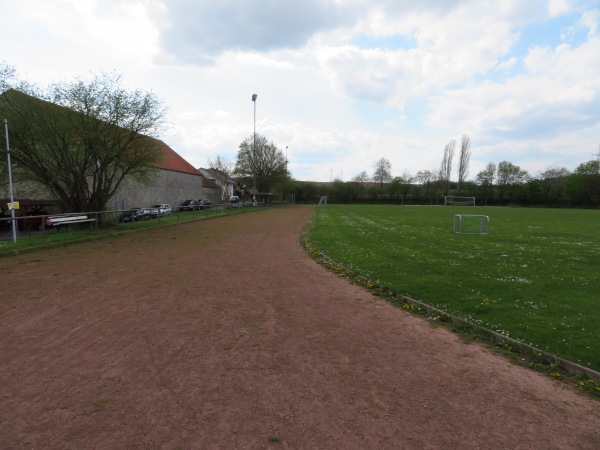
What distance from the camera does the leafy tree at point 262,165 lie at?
6009cm

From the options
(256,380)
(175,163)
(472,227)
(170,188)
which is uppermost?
(175,163)

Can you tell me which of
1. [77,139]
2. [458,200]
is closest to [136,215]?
[77,139]

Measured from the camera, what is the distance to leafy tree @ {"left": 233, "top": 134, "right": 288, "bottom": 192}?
60094mm

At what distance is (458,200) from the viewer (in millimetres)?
81938

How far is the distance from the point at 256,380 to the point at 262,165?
5994 cm

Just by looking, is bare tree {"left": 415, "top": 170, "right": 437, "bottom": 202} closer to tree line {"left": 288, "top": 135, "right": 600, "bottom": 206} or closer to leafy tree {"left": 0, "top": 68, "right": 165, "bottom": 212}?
tree line {"left": 288, "top": 135, "right": 600, "bottom": 206}

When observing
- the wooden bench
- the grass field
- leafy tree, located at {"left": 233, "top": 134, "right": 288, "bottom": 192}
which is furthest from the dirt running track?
leafy tree, located at {"left": 233, "top": 134, "right": 288, "bottom": 192}

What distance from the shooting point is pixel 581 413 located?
3428 mm

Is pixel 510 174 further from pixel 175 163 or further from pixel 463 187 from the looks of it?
pixel 175 163

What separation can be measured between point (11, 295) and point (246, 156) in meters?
54.4

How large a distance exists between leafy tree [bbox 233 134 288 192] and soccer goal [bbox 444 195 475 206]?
128ft

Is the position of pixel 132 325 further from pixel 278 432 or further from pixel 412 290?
pixel 412 290

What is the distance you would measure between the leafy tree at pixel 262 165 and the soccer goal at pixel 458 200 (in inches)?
1532

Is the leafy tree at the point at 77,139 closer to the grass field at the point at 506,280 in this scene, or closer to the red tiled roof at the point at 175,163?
the grass field at the point at 506,280
